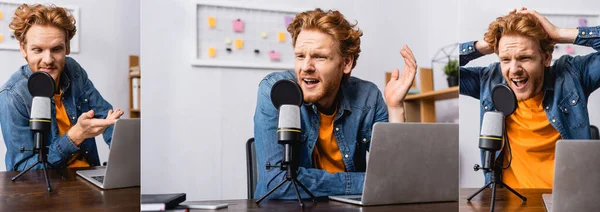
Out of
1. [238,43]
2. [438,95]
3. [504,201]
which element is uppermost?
[238,43]

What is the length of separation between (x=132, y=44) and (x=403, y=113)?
1.21 m

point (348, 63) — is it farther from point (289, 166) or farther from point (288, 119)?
point (289, 166)

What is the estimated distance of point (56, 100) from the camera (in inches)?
89.7

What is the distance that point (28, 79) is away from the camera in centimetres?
223

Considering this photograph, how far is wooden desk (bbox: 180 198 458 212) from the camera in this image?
2.14 m

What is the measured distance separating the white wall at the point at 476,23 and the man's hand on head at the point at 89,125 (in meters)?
1.44

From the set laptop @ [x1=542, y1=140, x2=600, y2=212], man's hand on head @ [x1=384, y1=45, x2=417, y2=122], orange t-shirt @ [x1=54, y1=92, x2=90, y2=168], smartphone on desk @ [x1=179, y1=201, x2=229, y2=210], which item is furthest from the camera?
man's hand on head @ [x1=384, y1=45, x2=417, y2=122]

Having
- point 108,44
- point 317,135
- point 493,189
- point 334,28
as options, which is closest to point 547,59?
point 493,189

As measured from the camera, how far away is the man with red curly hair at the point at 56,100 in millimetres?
2227

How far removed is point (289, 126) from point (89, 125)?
0.77 m

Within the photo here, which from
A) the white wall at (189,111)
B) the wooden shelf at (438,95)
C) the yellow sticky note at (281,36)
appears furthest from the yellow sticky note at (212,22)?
the wooden shelf at (438,95)

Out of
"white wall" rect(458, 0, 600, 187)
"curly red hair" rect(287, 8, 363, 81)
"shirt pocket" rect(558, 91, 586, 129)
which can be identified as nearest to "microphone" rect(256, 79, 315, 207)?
"curly red hair" rect(287, 8, 363, 81)

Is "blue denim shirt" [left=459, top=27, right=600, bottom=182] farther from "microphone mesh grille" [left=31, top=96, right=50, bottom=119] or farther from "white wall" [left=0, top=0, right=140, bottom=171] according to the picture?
"microphone mesh grille" [left=31, top=96, right=50, bottom=119]

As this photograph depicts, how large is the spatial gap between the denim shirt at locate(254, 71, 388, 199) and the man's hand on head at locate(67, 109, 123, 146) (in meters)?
0.58
